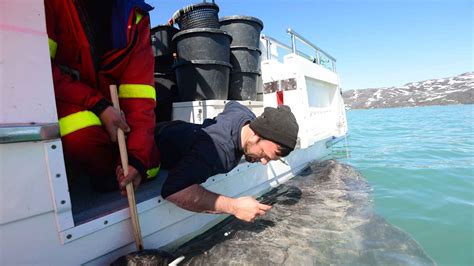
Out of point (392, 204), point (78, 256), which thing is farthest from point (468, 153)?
point (78, 256)

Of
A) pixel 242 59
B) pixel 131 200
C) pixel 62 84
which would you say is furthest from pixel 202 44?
pixel 131 200

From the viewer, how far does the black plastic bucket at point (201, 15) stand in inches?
133

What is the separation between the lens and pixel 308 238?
2262mm

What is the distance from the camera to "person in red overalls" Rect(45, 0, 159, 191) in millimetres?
1688

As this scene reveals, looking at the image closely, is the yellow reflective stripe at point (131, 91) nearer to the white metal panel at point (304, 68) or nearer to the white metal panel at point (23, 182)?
the white metal panel at point (23, 182)

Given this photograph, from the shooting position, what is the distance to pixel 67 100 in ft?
5.39

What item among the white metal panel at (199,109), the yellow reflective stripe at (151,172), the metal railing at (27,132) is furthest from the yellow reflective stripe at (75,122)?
the white metal panel at (199,109)

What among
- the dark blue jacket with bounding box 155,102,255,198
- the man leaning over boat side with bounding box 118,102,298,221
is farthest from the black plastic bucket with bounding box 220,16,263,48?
the man leaning over boat side with bounding box 118,102,298,221

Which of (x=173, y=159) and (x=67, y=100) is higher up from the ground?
(x=67, y=100)

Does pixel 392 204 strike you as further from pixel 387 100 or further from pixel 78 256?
pixel 387 100

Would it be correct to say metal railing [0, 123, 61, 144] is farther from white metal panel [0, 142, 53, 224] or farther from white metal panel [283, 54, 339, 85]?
white metal panel [283, 54, 339, 85]

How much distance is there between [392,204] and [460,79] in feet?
214

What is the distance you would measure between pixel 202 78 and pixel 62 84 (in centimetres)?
177

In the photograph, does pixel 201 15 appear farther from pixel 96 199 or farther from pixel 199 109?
pixel 96 199
